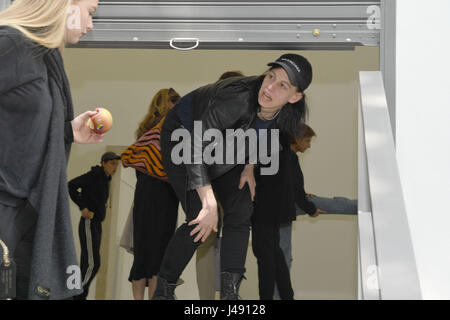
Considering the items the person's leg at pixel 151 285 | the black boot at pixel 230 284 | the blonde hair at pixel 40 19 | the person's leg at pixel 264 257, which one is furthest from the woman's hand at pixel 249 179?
the blonde hair at pixel 40 19

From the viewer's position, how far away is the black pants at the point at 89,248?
3.12 meters

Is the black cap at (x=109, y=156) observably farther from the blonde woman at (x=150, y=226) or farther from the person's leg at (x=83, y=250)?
the person's leg at (x=83, y=250)

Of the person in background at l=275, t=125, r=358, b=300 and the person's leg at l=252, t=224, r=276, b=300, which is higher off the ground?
the person in background at l=275, t=125, r=358, b=300

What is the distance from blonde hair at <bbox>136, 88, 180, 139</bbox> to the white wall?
1.21 meters

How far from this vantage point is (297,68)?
3129 millimetres

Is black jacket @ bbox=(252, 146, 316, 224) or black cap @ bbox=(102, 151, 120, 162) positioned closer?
black jacket @ bbox=(252, 146, 316, 224)

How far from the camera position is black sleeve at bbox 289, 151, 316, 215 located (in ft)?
10.4

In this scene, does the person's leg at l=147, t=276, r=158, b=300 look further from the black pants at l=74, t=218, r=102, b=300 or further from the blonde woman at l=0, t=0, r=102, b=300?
the blonde woman at l=0, t=0, r=102, b=300

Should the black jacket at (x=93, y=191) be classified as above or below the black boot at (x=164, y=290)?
above

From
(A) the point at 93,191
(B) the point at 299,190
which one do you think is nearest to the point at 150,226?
(A) the point at 93,191

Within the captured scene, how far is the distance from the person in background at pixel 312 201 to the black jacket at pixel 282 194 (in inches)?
1.1

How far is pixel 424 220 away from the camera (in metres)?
2.80

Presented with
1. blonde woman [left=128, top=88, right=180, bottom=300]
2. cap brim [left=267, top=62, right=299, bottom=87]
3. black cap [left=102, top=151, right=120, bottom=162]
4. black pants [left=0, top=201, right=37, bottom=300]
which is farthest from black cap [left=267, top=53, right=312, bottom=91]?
black pants [left=0, top=201, right=37, bottom=300]

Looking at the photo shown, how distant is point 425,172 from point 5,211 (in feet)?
6.26
